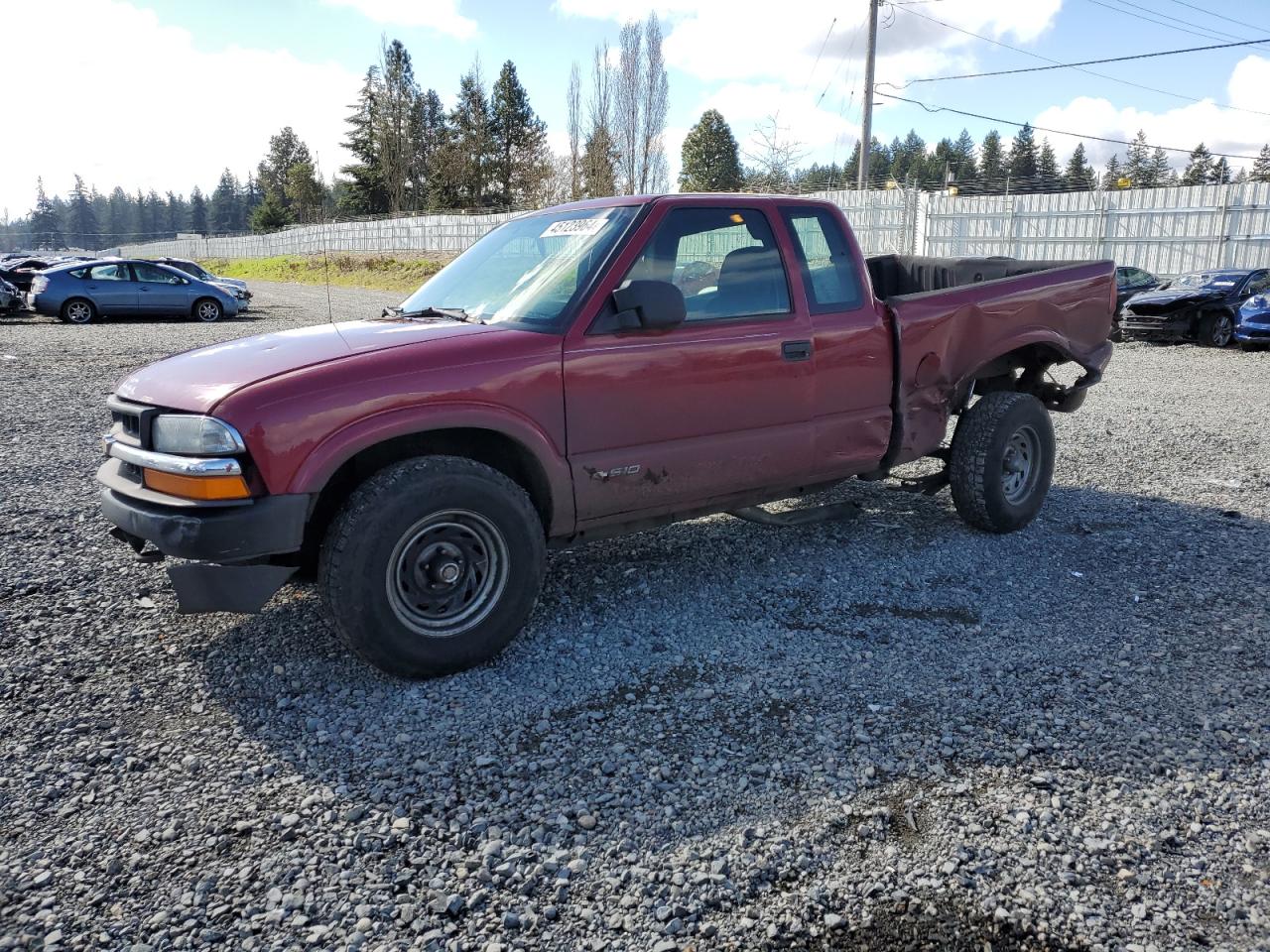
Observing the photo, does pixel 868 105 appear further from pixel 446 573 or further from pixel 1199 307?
pixel 446 573

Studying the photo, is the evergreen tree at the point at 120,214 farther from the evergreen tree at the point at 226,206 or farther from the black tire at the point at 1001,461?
the black tire at the point at 1001,461

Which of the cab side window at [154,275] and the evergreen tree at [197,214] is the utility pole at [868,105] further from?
the evergreen tree at [197,214]

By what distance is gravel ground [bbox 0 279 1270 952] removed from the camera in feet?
8.07

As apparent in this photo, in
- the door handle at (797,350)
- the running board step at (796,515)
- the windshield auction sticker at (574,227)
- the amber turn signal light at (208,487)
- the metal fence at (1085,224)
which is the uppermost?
the metal fence at (1085,224)

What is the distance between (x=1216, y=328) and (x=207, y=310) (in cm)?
2197

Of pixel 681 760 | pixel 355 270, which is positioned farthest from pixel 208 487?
pixel 355 270

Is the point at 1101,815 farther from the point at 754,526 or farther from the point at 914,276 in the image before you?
the point at 914,276

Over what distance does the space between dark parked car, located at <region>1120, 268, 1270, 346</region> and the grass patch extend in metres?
20.9

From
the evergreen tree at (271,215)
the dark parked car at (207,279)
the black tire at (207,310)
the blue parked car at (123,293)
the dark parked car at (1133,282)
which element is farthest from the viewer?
the evergreen tree at (271,215)

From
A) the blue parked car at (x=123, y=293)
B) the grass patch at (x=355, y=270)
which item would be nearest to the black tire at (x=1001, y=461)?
the blue parked car at (x=123, y=293)

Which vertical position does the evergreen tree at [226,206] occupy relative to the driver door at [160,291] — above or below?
above

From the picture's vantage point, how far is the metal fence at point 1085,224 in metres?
23.2

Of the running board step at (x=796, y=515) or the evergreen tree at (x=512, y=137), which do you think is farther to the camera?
the evergreen tree at (x=512, y=137)

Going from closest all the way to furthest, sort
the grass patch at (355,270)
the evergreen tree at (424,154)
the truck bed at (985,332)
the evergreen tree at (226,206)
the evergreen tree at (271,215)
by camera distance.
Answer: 1. the truck bed at (985,332)
2. the grass patch at (355,270)
3. the evergreen tree at (424,154)
4. the evergreen tree at (271,215)
5. the evergreen tree at (226,206)
